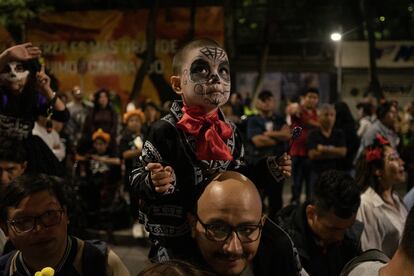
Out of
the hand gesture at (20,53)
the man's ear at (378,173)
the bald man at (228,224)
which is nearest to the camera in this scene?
the bald man at (228,224)

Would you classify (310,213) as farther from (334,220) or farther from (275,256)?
(275,256)

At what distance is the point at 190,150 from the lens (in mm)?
2678

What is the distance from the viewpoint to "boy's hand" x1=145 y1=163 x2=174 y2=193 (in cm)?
234

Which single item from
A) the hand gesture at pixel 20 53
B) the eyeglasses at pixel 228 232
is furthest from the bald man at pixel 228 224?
the hand gesture at pixel 20 53

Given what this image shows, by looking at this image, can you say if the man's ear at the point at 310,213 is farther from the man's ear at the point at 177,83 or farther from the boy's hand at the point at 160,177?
the boy's hand at the point at 160,177

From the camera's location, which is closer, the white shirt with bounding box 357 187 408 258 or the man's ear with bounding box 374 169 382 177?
the white shirt with bounding box 357 187 408 258

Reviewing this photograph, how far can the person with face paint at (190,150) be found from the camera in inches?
102

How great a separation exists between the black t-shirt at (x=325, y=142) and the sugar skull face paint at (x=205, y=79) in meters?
5.90

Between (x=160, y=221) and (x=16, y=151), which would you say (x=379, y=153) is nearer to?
(x=160, y=221)

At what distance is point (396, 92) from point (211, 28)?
9.77 metres

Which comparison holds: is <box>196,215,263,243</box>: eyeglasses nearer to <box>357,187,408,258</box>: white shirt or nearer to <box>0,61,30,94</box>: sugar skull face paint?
<box>357,187,408,258</box>: white shirt

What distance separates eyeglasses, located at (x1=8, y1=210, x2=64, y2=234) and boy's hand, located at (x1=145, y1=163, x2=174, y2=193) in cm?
50

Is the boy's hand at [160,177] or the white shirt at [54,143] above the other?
the boy's hand at [160,177]

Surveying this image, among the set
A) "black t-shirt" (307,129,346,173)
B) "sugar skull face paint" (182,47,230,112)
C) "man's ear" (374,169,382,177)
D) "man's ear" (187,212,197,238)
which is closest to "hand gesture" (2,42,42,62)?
"sugar skull face paint" (182,47,230,112)
